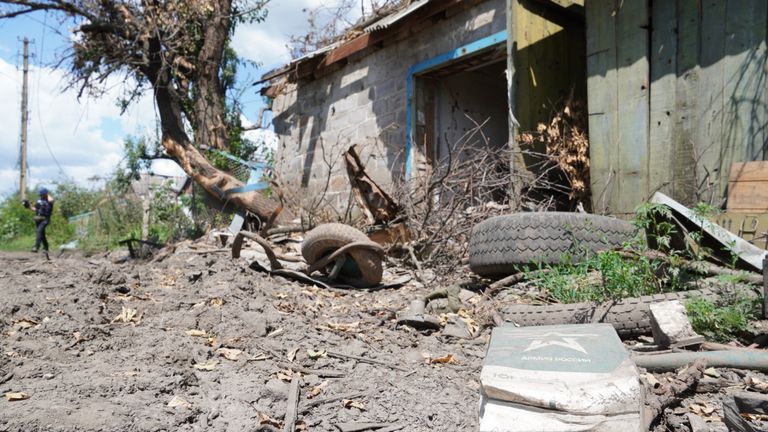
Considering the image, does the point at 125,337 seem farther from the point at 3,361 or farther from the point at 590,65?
the point at 590,65

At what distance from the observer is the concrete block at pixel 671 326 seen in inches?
101

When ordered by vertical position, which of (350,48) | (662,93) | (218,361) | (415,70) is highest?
(350,48)

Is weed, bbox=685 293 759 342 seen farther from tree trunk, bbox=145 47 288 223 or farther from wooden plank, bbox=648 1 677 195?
tree trunk, bbox=145 47 288 223

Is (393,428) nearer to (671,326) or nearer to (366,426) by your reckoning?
(366,426)

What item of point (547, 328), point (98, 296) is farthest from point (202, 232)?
point (547, 328)

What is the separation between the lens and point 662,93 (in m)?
4.40

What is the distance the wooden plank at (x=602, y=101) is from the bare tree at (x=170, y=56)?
19.6 ft

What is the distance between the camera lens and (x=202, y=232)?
9.50 meters

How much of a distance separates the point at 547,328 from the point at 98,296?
9.58ft

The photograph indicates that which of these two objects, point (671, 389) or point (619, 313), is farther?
point (619, 313)

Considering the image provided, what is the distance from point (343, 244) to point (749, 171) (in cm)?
316

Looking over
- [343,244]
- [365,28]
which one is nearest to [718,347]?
[343,244]

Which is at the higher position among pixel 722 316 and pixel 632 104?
pixel 632 104

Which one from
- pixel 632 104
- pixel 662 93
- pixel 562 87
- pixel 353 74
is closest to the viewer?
pixel 662 93
